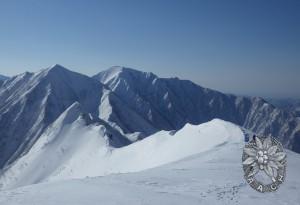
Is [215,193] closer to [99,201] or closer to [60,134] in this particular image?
[99,201]

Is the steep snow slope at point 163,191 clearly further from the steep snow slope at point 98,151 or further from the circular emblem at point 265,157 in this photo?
the steep snow slope at point 98,151

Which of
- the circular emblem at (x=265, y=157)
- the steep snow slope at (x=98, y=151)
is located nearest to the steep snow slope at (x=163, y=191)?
the circular emblem at (x=265, y=157)

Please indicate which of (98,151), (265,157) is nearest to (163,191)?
(265,157)

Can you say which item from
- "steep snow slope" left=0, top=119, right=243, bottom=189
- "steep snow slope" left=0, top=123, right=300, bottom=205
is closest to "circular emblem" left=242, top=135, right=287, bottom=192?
"steep snow slope" left=0, top=123, right=300, bottom=205

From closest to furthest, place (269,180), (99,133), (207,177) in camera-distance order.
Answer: (269,180) < (207,177) < (99,133)

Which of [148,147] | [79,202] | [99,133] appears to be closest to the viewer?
[79,202]

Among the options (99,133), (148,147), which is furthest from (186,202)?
(99,133)

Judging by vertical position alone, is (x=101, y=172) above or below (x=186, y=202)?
below
